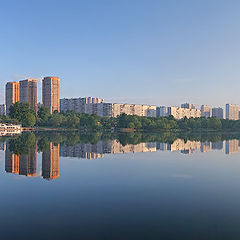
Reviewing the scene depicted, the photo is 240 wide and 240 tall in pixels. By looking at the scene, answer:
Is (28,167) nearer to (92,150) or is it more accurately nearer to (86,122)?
(92,150)

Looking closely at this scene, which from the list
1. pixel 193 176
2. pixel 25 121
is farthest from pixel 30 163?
pixel 25 121

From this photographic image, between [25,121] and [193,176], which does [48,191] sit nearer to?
[193,176]

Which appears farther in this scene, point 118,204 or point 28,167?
point 28,167

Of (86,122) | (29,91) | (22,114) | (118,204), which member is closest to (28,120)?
(22,114)

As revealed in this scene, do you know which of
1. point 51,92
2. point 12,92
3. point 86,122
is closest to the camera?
point 86,122

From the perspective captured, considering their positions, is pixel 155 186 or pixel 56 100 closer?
pixel 155 186

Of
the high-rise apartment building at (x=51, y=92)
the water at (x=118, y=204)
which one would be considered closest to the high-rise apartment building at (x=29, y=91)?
the high-rise apartment building at (x=51, y=92)

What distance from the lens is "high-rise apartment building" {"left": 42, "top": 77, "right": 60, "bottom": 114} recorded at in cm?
14912

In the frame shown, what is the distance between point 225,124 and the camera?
154 meters

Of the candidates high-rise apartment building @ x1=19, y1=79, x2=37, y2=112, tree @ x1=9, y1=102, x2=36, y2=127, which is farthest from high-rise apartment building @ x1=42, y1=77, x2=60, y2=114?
tree @ x1=9, y1=102, x2=36, y2=127

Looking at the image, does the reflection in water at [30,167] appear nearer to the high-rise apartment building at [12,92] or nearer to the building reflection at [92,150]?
the building reflection at [92,150]

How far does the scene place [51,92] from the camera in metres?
149

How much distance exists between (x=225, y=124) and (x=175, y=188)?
15277cm

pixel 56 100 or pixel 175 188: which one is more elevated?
pixel 56 100
